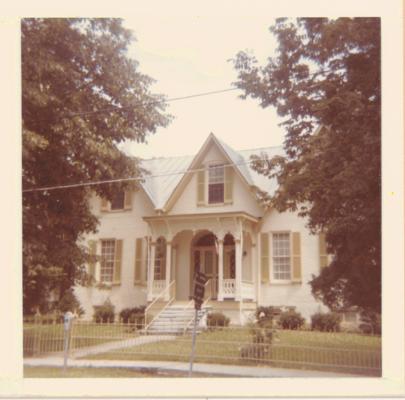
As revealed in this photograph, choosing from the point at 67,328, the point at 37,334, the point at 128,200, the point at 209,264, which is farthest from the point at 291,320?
the point at 37,334

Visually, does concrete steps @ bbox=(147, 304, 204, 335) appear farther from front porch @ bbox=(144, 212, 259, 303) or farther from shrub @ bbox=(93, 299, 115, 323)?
shrub @ bbox=(93, 299, 115, 323)

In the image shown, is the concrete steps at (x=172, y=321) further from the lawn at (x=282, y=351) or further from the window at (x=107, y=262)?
the window at (x=107, y=262)

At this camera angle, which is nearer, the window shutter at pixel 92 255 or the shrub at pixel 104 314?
the shrub at pixel 104 314

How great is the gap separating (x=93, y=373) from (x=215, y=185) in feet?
13.5

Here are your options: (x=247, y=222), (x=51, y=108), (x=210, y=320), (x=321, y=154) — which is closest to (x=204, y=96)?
(x=321, y=154)

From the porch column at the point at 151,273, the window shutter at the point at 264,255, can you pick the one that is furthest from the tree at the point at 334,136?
the porch column at the point at 151,273

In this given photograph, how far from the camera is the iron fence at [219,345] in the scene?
7484 millimetres

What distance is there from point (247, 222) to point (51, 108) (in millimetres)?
4662

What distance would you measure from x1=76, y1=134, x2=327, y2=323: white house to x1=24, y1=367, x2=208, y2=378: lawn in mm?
1862

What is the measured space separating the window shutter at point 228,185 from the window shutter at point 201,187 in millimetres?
484

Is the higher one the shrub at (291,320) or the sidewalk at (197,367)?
the shrub at (291,320)

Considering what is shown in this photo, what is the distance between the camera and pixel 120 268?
9.77 meters

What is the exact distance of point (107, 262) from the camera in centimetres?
962

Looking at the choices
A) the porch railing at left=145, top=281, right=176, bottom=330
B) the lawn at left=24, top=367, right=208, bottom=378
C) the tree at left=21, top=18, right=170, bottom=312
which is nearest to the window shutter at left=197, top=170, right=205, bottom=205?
the tree at left=21, top=18, right=170, bottom=312
